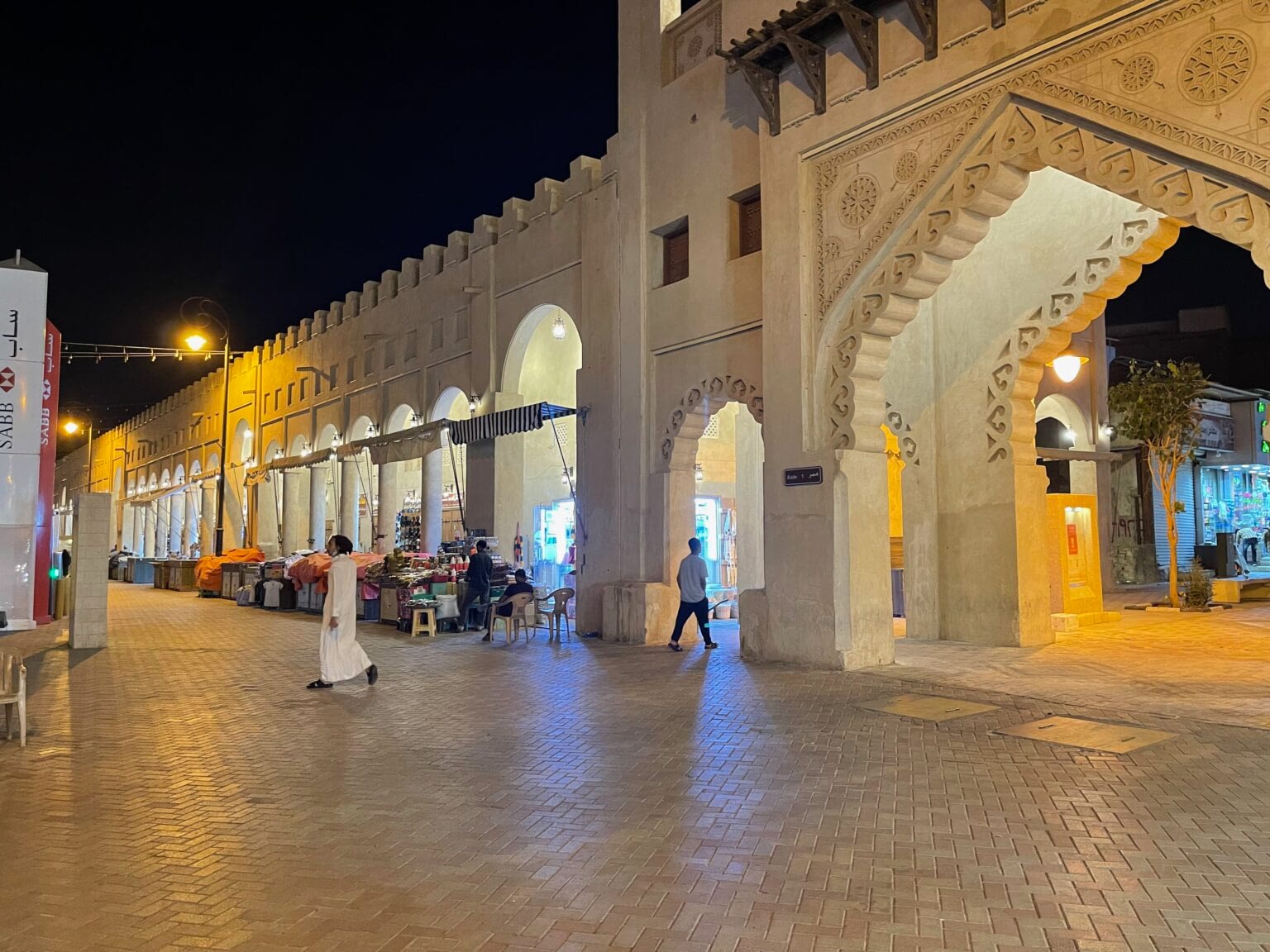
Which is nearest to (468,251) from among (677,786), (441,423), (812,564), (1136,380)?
(441,423)

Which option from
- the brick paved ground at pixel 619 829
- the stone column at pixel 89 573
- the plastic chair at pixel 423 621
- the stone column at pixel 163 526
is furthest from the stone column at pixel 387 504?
the stone column at pixel 163 526

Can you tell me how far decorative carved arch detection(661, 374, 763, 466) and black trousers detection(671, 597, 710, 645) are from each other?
217 centimetres

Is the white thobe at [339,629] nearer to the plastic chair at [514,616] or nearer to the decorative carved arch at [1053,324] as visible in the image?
the plastic chair at [514,616]

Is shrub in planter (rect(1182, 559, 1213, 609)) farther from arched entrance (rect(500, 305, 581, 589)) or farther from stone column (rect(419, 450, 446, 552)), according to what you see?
stone column (rect(419, 450, 446, 552))

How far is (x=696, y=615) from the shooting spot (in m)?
12.7

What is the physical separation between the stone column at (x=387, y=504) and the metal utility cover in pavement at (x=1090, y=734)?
1756 cm

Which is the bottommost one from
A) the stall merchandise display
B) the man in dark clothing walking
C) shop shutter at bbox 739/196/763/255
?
the man in dark clothing walking

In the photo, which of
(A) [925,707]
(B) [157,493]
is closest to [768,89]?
(A) [925,707]

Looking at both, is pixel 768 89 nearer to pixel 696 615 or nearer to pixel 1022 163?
pixel 1022 163

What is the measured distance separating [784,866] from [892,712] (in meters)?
3.96

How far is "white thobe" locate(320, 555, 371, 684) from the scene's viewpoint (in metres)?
9.91

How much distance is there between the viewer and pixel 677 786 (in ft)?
18.9

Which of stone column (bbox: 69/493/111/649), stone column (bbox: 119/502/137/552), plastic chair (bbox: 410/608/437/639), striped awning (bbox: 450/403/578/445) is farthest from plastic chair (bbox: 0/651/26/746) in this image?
stone column (bbox: 119/502/137/552)

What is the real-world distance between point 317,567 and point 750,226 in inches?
483
